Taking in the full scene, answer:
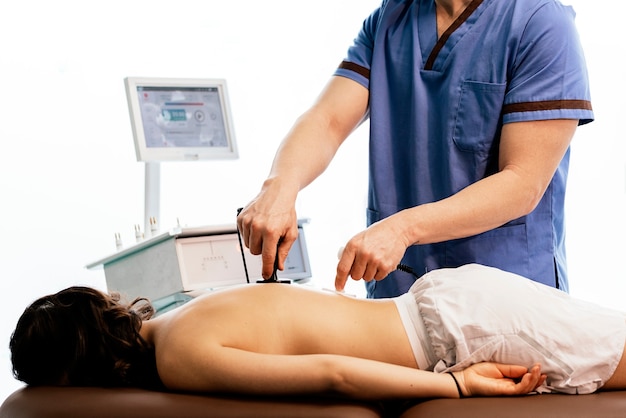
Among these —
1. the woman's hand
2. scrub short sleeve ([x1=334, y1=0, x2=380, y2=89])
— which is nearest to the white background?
scrub short sleeve ([x1=334, y1=0, x2=380, y2=89])

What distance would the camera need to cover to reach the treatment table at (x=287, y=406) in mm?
1312

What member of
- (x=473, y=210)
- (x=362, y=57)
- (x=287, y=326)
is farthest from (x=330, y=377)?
(x=362, y=57)

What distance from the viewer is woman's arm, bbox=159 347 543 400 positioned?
4.51 ft

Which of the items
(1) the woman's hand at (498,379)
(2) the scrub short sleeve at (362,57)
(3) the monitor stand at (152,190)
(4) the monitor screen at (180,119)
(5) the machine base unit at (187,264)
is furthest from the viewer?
(3) the monitor stand at (152,190)

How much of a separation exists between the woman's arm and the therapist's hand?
18cm

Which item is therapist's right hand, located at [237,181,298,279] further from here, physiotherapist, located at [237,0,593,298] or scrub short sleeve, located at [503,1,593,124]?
scrub short sleeve, located at [503,1,593,124]

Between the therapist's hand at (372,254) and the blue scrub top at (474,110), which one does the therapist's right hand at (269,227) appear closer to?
the therapist's hand at (372,254)

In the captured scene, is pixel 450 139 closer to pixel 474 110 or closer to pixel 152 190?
pixel 474 110

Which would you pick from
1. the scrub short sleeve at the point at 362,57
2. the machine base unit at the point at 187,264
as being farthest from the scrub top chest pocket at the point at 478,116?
the machine base unit at the point at 187,264

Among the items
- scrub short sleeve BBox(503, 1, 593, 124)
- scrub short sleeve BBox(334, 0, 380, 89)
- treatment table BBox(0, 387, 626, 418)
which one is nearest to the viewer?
treatment table BBox(0, 387, 626, 418)

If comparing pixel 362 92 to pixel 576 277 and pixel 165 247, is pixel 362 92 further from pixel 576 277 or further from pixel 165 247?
pixel 576 277

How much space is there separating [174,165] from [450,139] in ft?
8.77

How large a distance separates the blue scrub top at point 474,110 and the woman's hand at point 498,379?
392mm

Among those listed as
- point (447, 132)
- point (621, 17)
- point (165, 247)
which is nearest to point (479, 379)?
point (447, 132)
